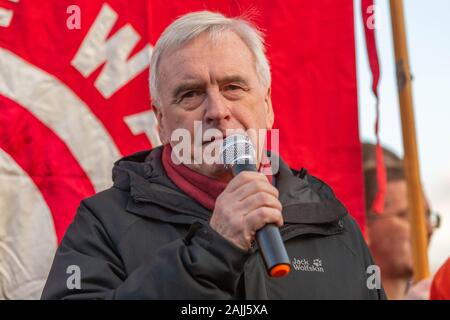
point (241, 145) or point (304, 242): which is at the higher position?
point (241, 145)

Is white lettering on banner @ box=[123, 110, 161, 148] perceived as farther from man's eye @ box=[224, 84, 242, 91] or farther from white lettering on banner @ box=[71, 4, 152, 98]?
man's eye @ box=[224, 84, 242, 91]

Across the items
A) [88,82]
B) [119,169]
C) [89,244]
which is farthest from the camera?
[88,82]

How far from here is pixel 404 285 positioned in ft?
19.1

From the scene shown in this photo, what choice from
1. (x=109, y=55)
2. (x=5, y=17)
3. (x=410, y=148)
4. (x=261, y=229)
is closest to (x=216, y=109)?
(x=261, y=229)

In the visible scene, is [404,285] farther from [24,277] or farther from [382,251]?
[24,277]

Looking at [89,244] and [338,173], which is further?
[338,173]

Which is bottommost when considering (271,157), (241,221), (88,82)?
(241,221)

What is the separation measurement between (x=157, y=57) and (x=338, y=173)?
1.77 meters

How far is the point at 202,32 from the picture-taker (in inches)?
121

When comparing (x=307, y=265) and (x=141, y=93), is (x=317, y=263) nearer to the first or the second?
(x=307, y=265)

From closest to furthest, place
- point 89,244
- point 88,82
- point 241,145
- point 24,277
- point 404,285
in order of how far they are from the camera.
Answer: point 241,145
point 89,244
point 24,277
point 88,82
point 404,285

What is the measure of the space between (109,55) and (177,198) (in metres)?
1.64

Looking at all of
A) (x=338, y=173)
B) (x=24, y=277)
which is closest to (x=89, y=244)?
(x=24, y=277)

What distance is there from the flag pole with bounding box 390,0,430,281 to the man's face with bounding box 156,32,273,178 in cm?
158
